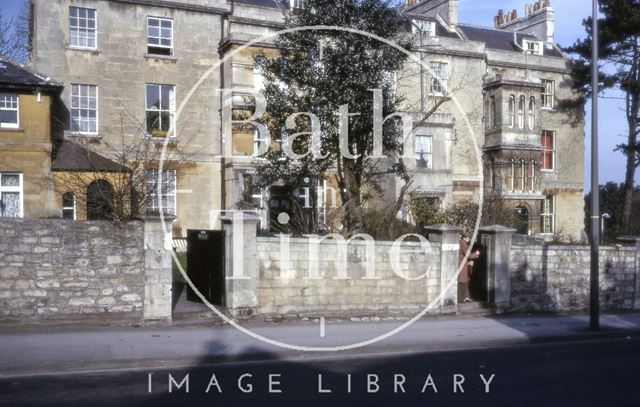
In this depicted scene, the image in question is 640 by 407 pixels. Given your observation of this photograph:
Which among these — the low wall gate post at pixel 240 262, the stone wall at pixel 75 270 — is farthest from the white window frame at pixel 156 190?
the stone wall at pixel 75 270

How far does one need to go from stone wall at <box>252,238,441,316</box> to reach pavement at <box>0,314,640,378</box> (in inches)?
19.7

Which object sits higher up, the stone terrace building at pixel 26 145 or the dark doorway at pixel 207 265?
the stone terrace building at pixel 26 145

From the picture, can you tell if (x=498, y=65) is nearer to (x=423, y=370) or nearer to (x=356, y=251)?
(x=356, y=251)

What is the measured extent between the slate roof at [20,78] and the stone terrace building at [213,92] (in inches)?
87.2

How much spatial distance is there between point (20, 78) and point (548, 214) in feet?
87.8

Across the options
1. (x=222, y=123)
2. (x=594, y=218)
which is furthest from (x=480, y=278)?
(x=222, y=123)

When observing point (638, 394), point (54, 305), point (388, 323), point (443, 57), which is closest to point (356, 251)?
point (388, 323)

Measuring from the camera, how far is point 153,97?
2931 cm

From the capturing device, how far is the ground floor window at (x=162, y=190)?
62.6ft

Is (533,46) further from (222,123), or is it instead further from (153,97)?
(153,97)

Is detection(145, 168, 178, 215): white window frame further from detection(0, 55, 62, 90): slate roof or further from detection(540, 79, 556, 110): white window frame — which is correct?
detection(540, 79, 556, 110): white window frame

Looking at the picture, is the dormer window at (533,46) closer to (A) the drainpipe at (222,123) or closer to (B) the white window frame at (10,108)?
(A) the drainpipe at (222,123)

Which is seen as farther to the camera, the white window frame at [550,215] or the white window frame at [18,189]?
the white window frame at [550,215]

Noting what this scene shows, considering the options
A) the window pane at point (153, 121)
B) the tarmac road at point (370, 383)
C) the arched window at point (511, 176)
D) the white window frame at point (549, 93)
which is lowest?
the tarmac road at point (370, 383)
